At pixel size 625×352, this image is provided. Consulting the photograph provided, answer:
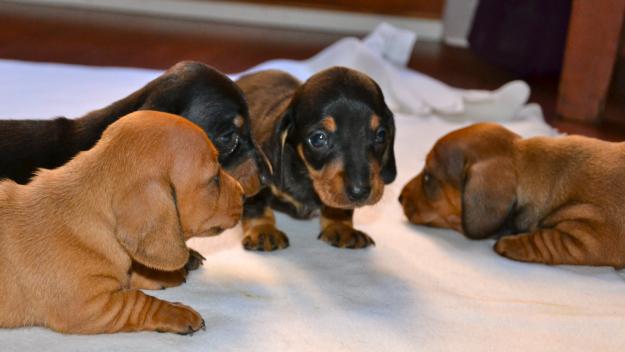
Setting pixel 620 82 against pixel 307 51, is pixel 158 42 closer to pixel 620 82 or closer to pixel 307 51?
pixel 307 51

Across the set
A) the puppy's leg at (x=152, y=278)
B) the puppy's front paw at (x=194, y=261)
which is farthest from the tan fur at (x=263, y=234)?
the puppy's leg at (x=152, y=278)

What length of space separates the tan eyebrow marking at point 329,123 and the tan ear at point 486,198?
2.46 feet

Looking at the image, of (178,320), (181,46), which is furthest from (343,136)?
(181,46)

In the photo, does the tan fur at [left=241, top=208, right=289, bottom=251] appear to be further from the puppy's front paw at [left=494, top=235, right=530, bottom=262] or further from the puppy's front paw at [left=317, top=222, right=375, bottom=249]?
the puppy's front paw at [left=494, top=235, right=530, bottom=262]

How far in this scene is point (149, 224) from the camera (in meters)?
2.82

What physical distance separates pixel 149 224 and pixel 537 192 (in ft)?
6.86

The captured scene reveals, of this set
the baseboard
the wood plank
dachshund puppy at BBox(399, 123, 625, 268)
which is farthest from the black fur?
the baseboard

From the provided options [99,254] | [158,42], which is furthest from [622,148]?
[158,42]

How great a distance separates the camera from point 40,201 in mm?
2953

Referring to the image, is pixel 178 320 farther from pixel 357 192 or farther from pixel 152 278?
pixel 357 192

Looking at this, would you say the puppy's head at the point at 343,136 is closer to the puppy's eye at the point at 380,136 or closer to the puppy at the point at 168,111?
the puppy's eye at the point at 380,136

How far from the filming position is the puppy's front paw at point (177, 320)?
9.91ft

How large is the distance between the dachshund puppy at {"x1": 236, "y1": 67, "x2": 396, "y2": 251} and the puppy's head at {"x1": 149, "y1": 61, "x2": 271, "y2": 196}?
274mm

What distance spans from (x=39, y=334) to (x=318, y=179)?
1438 millimetres
